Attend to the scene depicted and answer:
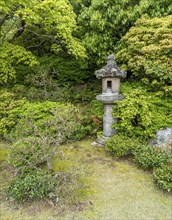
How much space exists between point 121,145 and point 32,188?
248cm

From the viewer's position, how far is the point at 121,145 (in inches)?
203

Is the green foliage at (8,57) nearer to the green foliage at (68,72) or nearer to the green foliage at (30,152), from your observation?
the green foliage at (68,72)

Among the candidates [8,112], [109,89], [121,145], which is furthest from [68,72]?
[121,145]

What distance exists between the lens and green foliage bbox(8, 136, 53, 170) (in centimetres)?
428

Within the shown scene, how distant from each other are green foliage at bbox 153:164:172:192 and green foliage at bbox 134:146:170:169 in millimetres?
203

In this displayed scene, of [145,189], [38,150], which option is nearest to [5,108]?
[38,150]

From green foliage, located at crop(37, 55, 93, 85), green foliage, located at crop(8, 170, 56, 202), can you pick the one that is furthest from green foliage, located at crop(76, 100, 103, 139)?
green foliage, located at crop(37, 55, 93, 85)

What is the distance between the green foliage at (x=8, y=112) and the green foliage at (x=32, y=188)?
8.97 feet

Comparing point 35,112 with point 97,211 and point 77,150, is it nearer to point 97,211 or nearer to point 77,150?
point 77,150

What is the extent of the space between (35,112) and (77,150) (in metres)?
1.82

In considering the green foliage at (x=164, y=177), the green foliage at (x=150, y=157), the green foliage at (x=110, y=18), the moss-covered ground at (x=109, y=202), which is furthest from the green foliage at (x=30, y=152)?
the green foliage at (x=110, y=18)

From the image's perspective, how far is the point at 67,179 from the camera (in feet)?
13.2

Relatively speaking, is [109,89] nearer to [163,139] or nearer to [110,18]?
[163,139]

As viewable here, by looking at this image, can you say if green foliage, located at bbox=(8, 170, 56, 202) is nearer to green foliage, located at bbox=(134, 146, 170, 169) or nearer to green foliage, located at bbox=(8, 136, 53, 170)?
green foliage, located at bbox=(8, 136, 53, 170)
